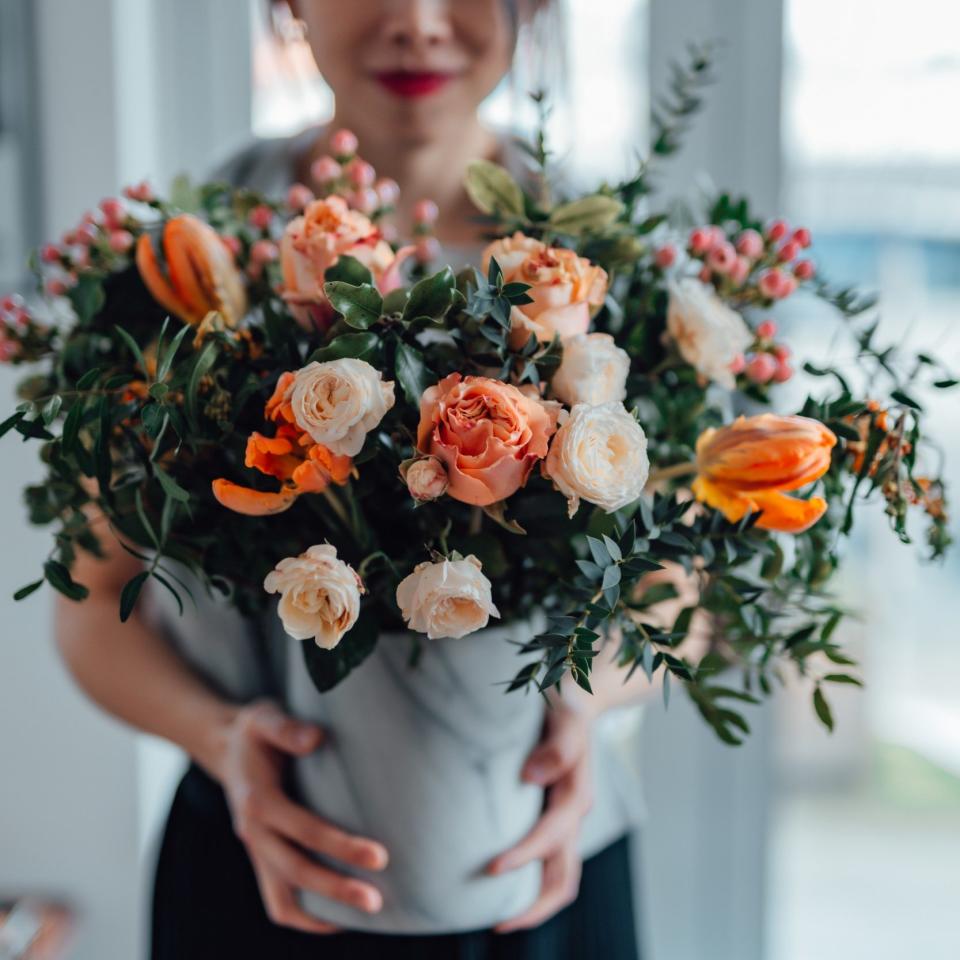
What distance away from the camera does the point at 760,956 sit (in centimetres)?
138

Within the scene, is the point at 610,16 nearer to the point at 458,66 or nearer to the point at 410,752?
the point at 458,66

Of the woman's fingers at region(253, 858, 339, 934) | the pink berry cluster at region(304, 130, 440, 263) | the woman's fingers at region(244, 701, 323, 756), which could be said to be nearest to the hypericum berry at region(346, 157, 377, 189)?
the pink berry cluster at region(304, 130, 440, 263)

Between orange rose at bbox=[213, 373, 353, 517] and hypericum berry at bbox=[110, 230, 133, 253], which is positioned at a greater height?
hypericum berry at bbox=[110, 230, 133, 253]

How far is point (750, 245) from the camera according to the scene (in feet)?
1.90

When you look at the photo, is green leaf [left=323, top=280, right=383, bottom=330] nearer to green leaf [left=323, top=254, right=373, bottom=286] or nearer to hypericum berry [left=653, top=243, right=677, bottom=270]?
green leaf [left=323, top=254, right=373, bottom=286]

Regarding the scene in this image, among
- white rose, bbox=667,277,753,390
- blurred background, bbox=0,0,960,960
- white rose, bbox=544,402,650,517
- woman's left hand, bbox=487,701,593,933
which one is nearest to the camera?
white rose, bbox=544,402,650,517

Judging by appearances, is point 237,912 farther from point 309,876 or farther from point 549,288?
point 549,288

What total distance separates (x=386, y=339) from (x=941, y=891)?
152 centimetres

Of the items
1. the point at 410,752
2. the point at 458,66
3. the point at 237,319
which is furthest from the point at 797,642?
the point at 458,66

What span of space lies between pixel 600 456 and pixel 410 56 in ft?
1.52

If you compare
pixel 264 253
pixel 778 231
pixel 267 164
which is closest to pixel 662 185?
pixel 267 164

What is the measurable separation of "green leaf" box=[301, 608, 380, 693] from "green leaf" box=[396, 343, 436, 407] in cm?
13

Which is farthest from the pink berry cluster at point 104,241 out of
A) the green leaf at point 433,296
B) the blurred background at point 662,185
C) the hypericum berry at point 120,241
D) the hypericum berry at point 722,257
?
the blurred background at point 662,185

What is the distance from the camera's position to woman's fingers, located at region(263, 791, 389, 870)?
0.60 metres
